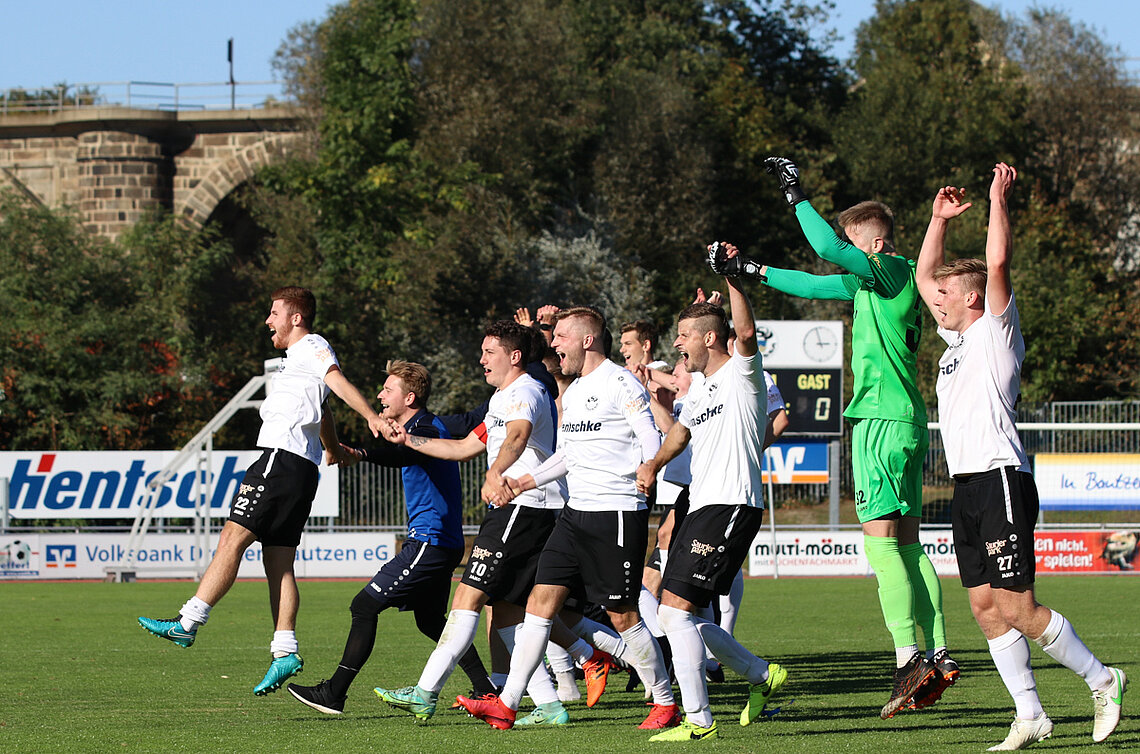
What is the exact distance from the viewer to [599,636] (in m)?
7.98

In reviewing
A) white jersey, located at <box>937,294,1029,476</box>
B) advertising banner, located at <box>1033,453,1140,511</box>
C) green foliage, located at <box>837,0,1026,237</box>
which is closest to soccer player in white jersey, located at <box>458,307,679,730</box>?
white jersey, located at <box>937,294,1029,476</box>

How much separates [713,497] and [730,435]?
0.33 metres

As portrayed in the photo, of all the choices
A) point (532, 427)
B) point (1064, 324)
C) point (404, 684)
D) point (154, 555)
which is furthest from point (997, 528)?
point (1064, 324)

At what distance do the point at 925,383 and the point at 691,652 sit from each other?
30007mm

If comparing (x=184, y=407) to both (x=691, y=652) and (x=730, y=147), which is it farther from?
(x=691, y=652)

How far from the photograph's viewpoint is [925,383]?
35219 millimetres

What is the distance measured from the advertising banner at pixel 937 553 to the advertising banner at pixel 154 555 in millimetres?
6583

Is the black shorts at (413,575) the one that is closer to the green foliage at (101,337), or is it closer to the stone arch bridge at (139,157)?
the green foliage at (101,337)

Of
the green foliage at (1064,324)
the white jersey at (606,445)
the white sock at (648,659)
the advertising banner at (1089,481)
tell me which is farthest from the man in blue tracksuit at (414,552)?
the green foliage at (1064,324)

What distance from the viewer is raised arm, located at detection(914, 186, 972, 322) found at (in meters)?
6.65

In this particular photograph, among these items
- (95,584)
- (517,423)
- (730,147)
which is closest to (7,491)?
(95,584)

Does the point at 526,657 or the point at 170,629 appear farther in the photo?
the point at 170,629

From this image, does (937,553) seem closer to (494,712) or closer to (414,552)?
(414,552)

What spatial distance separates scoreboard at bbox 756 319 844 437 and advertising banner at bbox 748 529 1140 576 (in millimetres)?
1921
